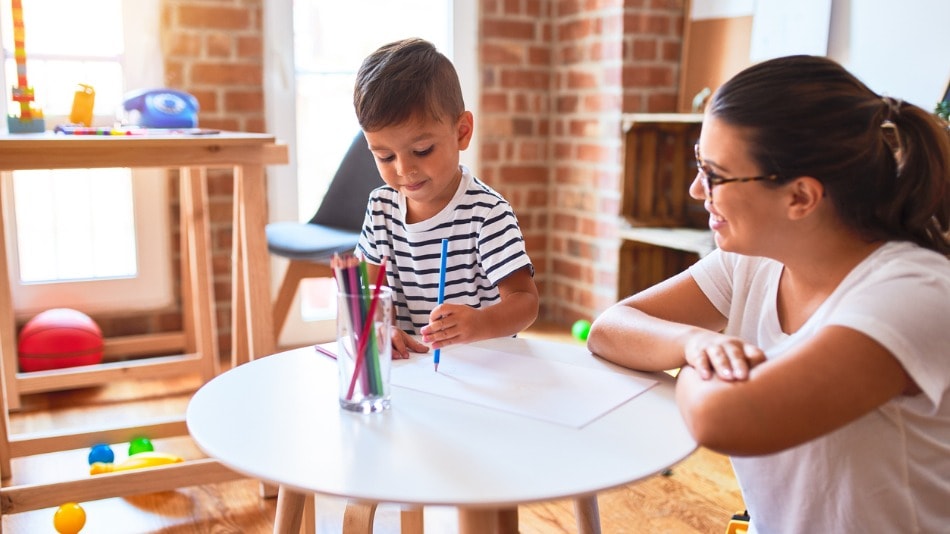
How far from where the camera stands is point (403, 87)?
1.27 m

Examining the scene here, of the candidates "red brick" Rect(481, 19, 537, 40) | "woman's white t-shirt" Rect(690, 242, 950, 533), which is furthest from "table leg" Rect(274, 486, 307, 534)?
"red brick" Rect(481, 19, 537, 40)

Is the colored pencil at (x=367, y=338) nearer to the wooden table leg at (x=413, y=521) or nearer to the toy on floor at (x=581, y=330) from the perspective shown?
the wooden table leg at (x=413, y=521)

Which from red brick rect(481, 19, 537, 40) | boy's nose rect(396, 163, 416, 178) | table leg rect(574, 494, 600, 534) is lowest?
table leg rect(574, 494, 600, 534)

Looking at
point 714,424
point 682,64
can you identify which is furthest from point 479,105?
point 714,424

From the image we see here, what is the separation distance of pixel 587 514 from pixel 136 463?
50.7 inches

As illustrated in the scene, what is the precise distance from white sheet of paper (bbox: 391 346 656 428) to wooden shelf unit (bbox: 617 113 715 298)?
211 cm

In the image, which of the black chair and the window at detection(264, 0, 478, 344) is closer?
the black chair

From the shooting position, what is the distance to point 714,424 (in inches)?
31.3

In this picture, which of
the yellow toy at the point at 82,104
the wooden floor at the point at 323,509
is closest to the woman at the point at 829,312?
the wooden floor at the point at 323,509

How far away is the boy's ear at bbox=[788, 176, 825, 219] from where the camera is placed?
0.88 meters

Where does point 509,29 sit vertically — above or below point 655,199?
above

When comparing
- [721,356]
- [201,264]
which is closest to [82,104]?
[201,264]

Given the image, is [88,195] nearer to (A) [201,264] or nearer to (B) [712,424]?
(A) [201,264]

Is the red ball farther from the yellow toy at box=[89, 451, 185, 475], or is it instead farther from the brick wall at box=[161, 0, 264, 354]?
the yellow toy at box=[89, 451, 185, 475]
